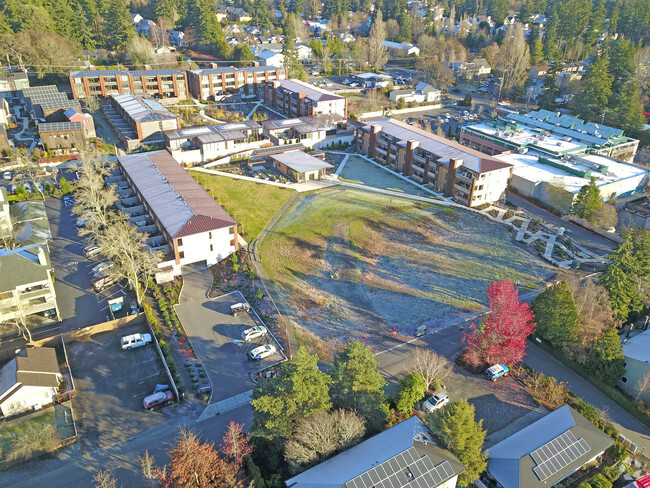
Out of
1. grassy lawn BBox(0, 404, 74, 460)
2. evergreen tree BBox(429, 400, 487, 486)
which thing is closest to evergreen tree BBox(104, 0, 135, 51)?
grassy lawn BBox(0, 404, 74, 460)

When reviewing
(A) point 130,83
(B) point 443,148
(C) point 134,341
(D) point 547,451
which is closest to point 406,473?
(D) point 547,451

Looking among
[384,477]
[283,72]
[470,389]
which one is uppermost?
[283,72]

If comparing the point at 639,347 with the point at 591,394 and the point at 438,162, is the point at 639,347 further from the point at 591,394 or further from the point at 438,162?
the point at 438,162

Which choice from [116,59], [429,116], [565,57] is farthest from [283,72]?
[565,57]

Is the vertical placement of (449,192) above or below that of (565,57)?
below

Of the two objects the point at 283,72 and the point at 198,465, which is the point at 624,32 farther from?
the point at 198,465

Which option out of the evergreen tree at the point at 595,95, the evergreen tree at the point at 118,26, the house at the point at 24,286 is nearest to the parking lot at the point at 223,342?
the house at the point at 24,286
